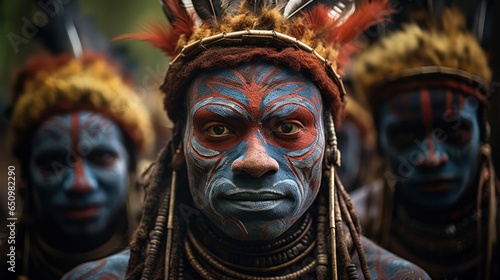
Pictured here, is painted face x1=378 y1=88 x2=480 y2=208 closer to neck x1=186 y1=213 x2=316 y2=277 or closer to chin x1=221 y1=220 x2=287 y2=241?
neck x1=186 y1=213 x2=316 y2=277

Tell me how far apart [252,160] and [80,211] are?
2.49 meters

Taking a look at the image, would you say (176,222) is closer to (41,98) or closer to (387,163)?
(41,98)

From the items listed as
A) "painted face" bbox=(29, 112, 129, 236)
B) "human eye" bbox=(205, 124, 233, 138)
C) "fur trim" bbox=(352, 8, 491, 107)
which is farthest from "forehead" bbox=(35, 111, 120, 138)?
"fur trim" bbox=(352, 8, 491, 107)

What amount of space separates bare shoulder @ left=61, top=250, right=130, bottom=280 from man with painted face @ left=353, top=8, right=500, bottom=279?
8.09ft

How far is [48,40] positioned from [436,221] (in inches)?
137

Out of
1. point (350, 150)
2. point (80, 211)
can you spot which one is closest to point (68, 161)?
point (80, 211)

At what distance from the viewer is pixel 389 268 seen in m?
3.37

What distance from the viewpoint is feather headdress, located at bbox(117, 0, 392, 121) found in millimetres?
3193

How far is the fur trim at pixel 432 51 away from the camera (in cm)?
488

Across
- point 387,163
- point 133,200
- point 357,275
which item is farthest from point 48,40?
point 357,275

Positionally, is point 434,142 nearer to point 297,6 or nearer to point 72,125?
point 297,6

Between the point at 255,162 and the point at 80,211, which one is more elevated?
the point at 255,162

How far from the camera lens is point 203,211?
10.7 ft

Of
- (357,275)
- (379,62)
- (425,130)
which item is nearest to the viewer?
(357,275)
